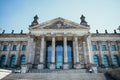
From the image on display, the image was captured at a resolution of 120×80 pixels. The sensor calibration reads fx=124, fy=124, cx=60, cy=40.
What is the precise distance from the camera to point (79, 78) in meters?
17.8

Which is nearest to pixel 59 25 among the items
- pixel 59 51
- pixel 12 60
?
pixel 59 51

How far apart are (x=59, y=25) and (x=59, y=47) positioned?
6.29 metres

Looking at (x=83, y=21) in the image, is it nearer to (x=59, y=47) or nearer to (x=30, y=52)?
(x=59, y=47)

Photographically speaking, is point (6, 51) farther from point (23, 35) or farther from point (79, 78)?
point (79, 78)

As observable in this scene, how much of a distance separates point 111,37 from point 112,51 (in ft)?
13.8

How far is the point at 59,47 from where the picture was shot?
34625mm

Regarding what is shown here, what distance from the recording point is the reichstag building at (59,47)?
30.0 m

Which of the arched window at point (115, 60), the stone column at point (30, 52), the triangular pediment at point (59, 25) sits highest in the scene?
the triangular pediment at point (59, 25)

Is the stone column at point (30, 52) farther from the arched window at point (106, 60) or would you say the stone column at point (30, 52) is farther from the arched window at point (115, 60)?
the arched window at point (115, 60)

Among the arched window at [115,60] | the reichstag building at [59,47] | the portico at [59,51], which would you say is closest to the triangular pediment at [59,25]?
the reichstag building at [59,47]

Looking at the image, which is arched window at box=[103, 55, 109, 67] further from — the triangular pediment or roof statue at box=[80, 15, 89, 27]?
roof statue at box=[80, 15, 89, 27]

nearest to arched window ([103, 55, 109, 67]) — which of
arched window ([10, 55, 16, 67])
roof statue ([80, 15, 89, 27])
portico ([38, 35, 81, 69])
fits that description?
portico ([38, 35, 81, 69])

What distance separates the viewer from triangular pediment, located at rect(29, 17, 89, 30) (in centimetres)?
3203

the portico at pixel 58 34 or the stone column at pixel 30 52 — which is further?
the portico at pixel 58 34
